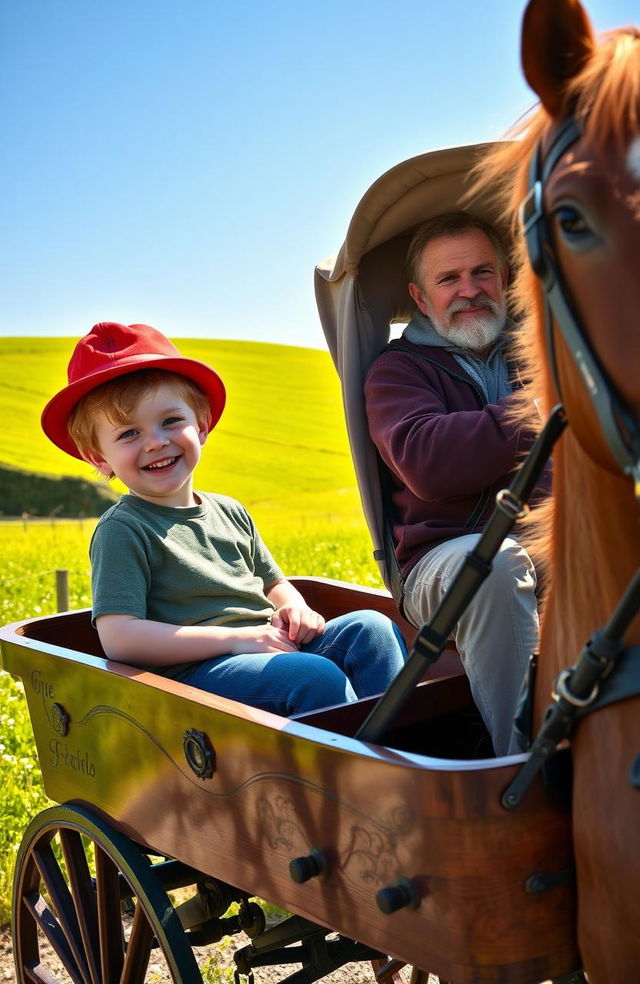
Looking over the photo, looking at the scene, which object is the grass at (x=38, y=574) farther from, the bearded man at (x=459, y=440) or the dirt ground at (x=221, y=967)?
the bearded man at (x=459, y=440)

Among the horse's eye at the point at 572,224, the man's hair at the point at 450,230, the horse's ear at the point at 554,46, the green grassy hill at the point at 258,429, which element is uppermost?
the horse's ear at the point at 554,46

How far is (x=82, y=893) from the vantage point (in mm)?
2820

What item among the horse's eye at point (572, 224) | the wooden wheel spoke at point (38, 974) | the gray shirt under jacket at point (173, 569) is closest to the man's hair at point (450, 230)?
the gray shirt under jacket at point (173, 569)

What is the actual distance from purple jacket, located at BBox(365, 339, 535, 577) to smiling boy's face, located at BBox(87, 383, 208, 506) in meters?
0.59

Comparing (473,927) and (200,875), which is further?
(200,875)

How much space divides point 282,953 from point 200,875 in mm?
415

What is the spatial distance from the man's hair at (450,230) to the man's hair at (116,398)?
833mm

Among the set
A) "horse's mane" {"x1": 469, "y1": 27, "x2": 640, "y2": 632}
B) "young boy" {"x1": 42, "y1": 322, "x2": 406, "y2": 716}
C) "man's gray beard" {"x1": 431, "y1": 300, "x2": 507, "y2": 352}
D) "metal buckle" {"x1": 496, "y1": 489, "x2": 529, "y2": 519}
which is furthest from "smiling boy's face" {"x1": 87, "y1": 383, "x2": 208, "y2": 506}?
"metal buckle" {"x1": 496, "y1": 489, "x2": 529, "y2": 519}

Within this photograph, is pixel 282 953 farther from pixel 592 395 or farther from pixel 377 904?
pixel 592 395

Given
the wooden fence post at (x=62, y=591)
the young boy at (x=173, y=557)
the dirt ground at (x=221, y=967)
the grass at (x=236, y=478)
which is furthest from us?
the wooden fence post at (x=62, y=591)

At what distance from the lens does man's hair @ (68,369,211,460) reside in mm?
2949

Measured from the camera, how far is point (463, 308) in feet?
9.69

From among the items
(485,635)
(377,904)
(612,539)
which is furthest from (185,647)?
(612,539)

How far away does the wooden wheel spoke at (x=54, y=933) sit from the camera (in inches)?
111
